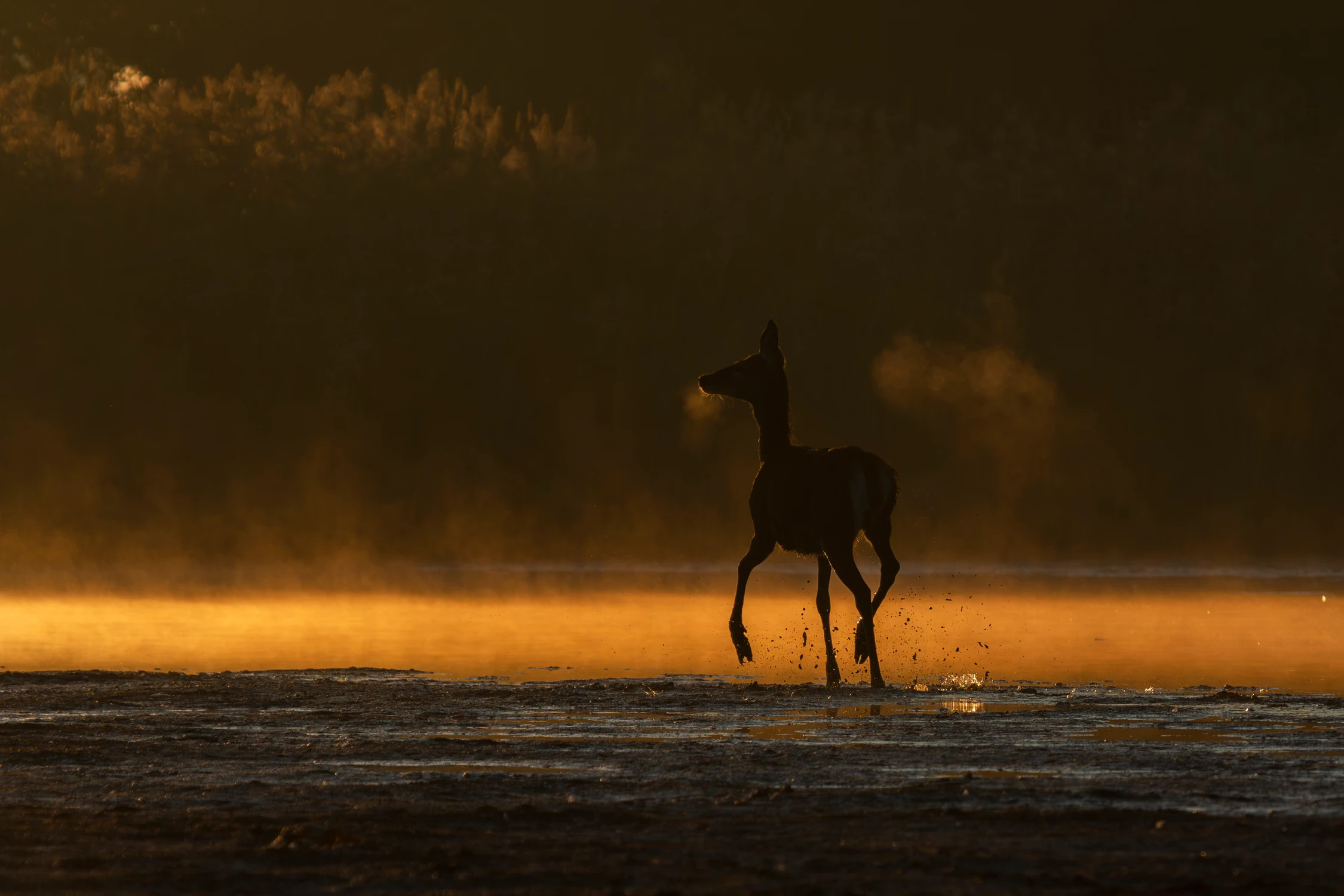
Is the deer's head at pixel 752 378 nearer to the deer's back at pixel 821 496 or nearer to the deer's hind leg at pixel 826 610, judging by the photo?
the deer's back at pixel 821 496

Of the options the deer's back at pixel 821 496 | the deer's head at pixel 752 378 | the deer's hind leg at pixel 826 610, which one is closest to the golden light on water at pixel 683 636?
the deer's hind leg at pixel 826 610

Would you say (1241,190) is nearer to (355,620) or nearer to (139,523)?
(139,523)

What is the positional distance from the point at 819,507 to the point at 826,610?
90cm

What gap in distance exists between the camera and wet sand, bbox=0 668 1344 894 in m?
8.08

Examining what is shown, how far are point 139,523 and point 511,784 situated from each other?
6721 cm

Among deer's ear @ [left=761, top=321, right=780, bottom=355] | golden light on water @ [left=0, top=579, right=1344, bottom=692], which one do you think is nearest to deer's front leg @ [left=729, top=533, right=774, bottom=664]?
golden light on water @ [left=0, top=579, right=1344, bottom=692]

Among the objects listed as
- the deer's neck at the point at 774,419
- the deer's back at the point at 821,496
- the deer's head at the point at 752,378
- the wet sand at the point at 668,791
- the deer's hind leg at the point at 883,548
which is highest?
the deer's head at the point at 752,378

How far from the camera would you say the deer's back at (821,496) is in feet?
56.9

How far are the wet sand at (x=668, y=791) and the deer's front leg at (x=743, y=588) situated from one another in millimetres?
1874

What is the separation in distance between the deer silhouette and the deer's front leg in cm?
1

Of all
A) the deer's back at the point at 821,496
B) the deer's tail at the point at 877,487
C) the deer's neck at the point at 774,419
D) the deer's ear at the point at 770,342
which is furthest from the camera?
the deer's neck at the point at 774,419

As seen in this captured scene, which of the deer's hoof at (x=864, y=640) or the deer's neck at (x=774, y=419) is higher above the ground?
the deer's neck at (x=774, y=419)

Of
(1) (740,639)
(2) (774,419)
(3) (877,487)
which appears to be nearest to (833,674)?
(1) (740,639)

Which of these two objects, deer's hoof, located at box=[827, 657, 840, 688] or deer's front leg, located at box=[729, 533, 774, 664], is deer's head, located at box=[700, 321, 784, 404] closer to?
deer's front leg, located at box=[729, 533, 774, 664]
